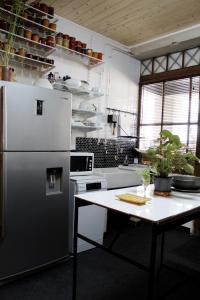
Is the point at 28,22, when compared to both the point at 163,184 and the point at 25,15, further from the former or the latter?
the point at 163,184

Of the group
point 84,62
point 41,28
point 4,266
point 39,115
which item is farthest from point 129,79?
point 4,266

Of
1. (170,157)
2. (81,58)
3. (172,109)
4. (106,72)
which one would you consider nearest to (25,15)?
(81,58)

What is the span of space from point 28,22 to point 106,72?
1.57m

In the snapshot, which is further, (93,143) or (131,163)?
(131,163)

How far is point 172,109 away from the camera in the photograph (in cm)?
425

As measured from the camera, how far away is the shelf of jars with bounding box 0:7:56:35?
2.72 meters

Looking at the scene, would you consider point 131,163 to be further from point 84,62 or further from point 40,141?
point 40,141

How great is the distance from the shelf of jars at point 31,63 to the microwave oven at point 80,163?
3.85ft

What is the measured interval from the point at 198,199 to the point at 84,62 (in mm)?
2726

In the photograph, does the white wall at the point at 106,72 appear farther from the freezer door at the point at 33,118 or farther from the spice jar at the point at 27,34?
the freezer door at the point at 33,118


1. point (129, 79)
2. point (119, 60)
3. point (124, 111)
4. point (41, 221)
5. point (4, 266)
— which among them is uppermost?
point (119, 60)

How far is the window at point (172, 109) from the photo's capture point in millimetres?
3975

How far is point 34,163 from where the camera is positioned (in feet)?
7.91

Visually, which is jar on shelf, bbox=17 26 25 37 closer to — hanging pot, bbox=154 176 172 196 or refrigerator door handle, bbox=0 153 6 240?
refrigerator door handle, bbox=0 153 6 240
